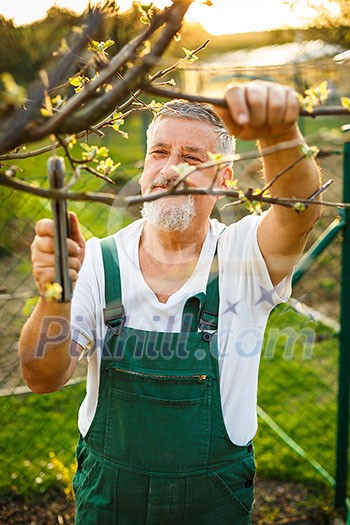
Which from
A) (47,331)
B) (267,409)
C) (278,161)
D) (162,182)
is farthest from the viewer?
(267,409)

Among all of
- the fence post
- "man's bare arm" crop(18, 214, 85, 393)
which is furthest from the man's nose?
the fence post

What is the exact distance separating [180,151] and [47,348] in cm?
80

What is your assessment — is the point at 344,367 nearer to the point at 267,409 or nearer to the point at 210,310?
the point at 267,409

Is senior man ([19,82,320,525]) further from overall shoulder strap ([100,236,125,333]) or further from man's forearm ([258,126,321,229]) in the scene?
man's forearm ([258,126,321,229])

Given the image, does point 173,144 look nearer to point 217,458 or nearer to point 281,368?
point 217,458

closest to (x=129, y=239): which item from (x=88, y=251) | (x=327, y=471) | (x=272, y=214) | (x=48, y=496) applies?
(x=88, y=251)

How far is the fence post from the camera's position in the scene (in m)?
3.04

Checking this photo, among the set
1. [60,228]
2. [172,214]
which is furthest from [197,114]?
[60,228]

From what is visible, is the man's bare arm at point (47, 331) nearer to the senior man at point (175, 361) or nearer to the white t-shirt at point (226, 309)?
the senior man at point (175, 361)

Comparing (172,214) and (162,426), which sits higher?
(172,214)

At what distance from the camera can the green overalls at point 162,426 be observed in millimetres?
1903

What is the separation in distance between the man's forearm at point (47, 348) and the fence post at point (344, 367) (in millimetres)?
1673

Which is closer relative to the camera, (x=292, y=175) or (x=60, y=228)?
(x=60, y=228)

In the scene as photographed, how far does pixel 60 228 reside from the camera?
100cm
